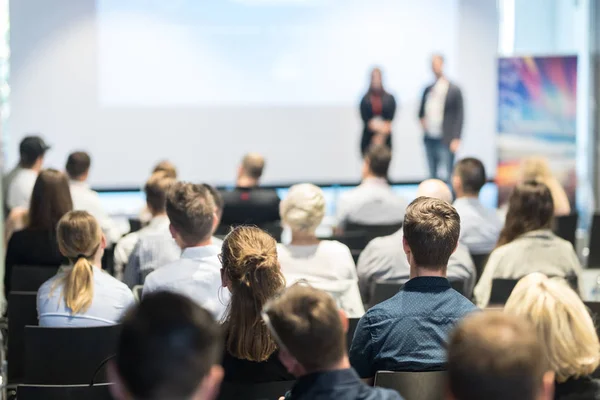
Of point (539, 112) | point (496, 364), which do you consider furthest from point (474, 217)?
point (539, 112)

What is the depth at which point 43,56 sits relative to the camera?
31.4 feet

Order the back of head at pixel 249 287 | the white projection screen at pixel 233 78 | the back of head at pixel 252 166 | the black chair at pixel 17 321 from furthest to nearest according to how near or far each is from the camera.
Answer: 1. the white projection screen at pixel 233 78
2. the back of head at pixel 252 166
3. the black chair at pixel 17 321
4. the back of head at pixel 249 287

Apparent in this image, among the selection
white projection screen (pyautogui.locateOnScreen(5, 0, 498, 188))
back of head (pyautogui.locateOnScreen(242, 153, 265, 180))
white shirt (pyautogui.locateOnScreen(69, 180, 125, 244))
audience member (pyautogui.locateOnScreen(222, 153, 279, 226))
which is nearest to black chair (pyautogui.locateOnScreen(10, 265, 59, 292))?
white shirt (pyautogui.locateOnScreen(69, 180, 125, 244))

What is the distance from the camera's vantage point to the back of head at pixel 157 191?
5184 mm

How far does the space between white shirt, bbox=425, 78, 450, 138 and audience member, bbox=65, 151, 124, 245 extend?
15.5 ft

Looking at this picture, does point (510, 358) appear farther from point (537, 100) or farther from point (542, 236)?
point (537, 100)

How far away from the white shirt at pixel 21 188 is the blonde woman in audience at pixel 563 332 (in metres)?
5.22

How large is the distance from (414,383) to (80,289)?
1.56 meters

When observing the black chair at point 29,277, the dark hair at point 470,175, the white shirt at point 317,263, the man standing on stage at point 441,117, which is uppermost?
the man standing on stage at point 441,117

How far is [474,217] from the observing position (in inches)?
220

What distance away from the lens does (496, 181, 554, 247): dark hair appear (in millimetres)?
4645

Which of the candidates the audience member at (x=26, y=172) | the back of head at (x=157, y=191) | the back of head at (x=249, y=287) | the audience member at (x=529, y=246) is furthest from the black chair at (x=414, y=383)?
the audience member at (x=26, y=172)

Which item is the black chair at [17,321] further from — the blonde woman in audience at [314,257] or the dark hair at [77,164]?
the dark hair at [77,164]

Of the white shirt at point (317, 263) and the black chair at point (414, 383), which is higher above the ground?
the white shirt at point (317, 263)
